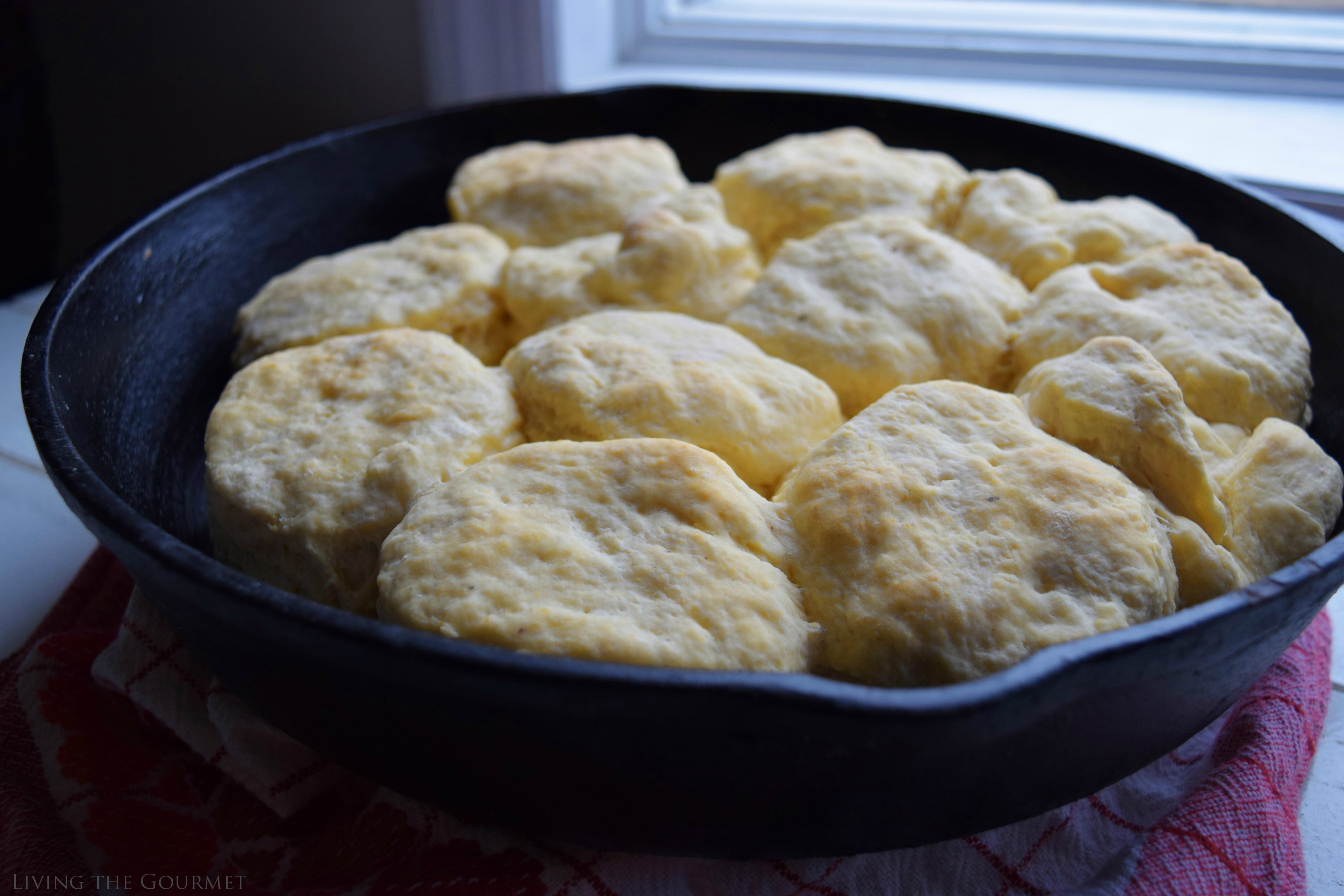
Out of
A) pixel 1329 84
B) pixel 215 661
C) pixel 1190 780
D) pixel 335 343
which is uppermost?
pixel 1329 84

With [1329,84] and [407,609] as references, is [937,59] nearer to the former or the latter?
[1329,84]

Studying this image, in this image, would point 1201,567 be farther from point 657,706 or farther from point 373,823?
point 373,823

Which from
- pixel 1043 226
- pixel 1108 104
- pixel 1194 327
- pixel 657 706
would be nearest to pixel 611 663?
pixel 657 706

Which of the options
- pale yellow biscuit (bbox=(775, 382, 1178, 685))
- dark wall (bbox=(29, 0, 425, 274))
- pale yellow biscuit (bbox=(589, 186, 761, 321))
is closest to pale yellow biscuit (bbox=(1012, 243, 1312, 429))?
pale yellow biscuit (bbox=(775, 382, 1178, 685))

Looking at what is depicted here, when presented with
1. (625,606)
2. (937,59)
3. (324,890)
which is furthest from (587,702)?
(937,59)

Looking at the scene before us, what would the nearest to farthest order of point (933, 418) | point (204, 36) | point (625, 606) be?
1. point (625, 606)
2. point (933, 418)
3. point (204, 36)

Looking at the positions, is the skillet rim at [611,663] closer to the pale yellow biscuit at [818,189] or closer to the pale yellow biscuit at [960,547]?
the pale yellow biscuit at [960,547]

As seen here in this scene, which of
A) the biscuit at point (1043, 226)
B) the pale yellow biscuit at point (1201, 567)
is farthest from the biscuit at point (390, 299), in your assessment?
the pale yellow biscuit at point (1201, 567)
